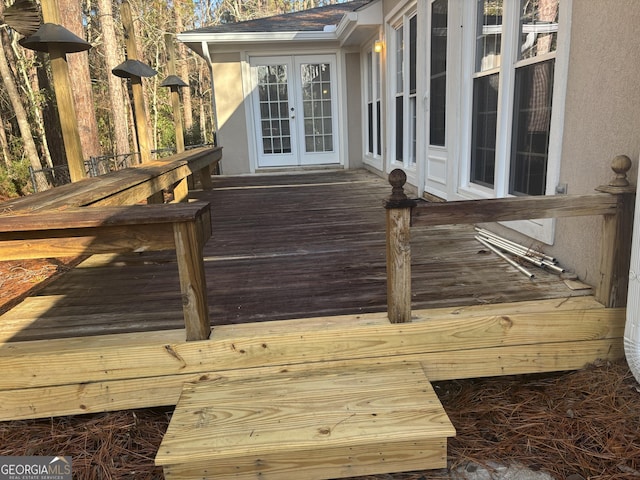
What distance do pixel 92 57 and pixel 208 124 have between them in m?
7.10

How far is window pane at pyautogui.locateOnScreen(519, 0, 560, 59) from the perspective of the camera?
100 inches

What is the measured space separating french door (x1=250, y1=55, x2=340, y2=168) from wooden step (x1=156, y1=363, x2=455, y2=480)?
7159 mm

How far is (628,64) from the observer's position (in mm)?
1938

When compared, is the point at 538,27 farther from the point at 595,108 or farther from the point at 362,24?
the point at 362,24

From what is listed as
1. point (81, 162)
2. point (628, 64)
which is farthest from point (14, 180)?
point (628, 64)

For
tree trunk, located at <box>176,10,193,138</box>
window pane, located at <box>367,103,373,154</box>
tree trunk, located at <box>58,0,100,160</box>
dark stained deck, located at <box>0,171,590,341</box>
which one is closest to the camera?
dark stained deck, located at <box>0,171,590,341</box>

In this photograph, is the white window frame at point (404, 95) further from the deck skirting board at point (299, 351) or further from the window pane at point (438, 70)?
the deck skirting board at point (299, 351)

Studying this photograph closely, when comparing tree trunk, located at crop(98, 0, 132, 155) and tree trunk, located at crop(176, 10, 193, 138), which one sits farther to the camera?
tree trunk, located at crop(176, 10, 193, 138)

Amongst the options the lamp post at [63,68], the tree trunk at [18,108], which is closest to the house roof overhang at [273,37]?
the tree trunk at [18,108]

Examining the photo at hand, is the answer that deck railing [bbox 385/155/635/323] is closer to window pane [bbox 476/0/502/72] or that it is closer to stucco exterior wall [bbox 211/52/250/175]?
window pane [bbox 476/0/502/72]

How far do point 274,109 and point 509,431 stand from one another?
751cm

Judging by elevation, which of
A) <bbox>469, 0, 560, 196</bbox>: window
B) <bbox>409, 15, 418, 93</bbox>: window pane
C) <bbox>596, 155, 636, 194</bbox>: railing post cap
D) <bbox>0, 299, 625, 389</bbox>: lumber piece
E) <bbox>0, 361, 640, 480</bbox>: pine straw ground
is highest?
<bbox>409, 15, 418, 93</bbox>: window pane

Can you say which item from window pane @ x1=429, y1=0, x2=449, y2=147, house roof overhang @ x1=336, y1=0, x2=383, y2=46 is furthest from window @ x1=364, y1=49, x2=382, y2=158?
window pane @ x1=429, y1=0, x2=449, y2=147

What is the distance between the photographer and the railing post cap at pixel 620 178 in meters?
1.84
